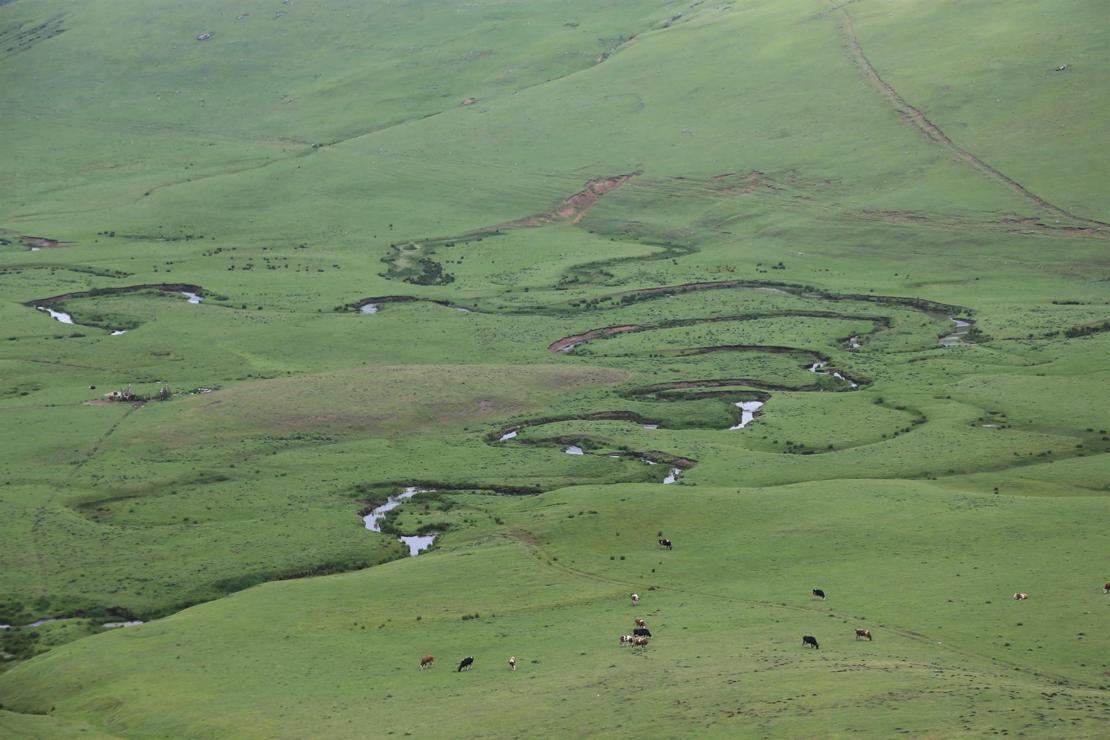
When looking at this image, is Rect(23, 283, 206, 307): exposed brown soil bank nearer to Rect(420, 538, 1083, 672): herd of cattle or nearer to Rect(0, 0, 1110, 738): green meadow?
Rect(0, 0, 1110, 738): green meadow

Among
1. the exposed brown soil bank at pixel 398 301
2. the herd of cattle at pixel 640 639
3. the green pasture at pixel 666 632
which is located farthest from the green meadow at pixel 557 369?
the exposed brown soil bank at pixel 398 301

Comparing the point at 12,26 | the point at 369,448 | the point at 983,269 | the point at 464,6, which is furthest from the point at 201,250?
the point at 12,26

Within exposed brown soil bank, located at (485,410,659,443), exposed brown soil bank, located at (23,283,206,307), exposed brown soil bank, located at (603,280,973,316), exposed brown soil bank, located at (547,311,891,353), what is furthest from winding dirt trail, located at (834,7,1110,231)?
exposed brown soil bank, located at (23,283,206,307)

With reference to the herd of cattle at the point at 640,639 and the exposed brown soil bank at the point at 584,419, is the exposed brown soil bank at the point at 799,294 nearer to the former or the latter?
the exposed brown soil bank at the point at 584,419

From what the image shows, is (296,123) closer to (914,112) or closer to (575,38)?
(575,38)

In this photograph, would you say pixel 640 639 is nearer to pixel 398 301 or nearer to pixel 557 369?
pixel 557 369

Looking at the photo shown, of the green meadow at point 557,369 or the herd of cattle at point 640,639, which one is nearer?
the herd of cattle at point 640,639
